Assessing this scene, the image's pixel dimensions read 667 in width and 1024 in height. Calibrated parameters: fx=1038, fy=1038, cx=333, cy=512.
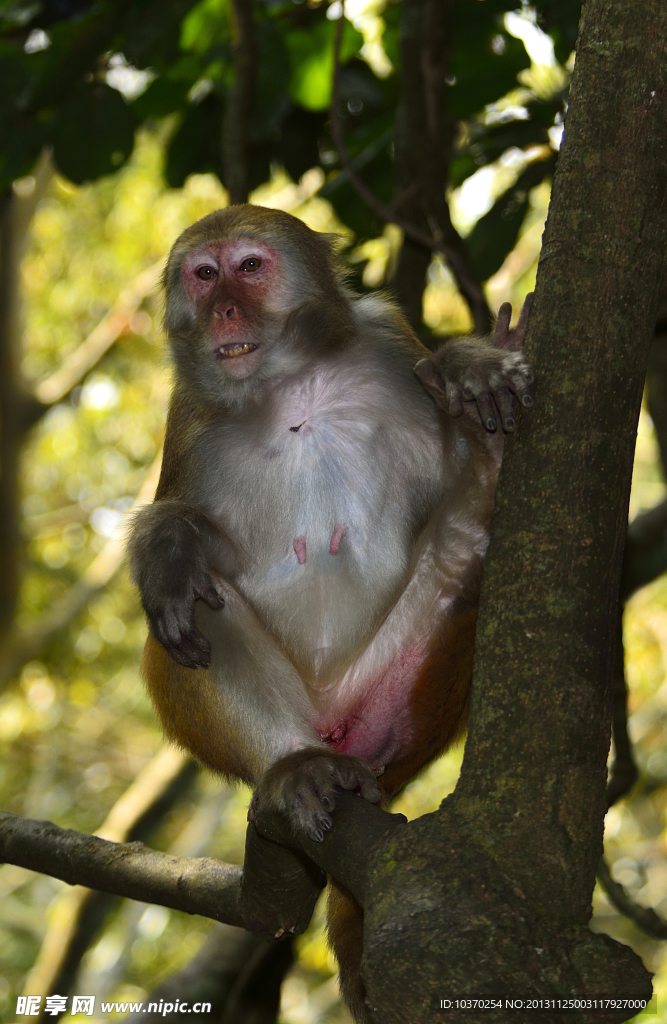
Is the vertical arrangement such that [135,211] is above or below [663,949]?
above

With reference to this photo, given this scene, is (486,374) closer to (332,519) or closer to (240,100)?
(332,519)

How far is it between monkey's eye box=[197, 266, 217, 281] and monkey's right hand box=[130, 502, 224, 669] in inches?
31.0

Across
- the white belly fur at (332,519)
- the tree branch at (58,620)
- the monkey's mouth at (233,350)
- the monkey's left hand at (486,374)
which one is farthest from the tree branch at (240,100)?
the tree branch at (58,620)

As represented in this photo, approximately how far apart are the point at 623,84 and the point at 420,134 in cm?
232

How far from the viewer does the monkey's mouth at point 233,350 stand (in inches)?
115

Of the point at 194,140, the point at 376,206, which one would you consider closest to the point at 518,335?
the point at 376,206

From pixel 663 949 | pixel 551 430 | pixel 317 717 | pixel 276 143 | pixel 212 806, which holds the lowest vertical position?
pixel 663 949

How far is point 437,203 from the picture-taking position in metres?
3.84

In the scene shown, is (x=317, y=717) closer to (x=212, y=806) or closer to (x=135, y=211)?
(x=212, y=806)

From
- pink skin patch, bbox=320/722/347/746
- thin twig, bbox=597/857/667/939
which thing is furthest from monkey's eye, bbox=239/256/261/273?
thin twig, bbox=597/857/667/939

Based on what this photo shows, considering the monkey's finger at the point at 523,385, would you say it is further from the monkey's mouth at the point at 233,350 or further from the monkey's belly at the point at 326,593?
the monkey's mouth at the point at 233,350

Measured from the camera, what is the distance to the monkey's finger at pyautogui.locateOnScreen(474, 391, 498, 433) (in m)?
2.00

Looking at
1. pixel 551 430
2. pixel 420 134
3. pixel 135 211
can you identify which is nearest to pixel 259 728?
pixel 551 430

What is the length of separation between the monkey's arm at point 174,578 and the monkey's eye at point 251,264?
30.5 inches
